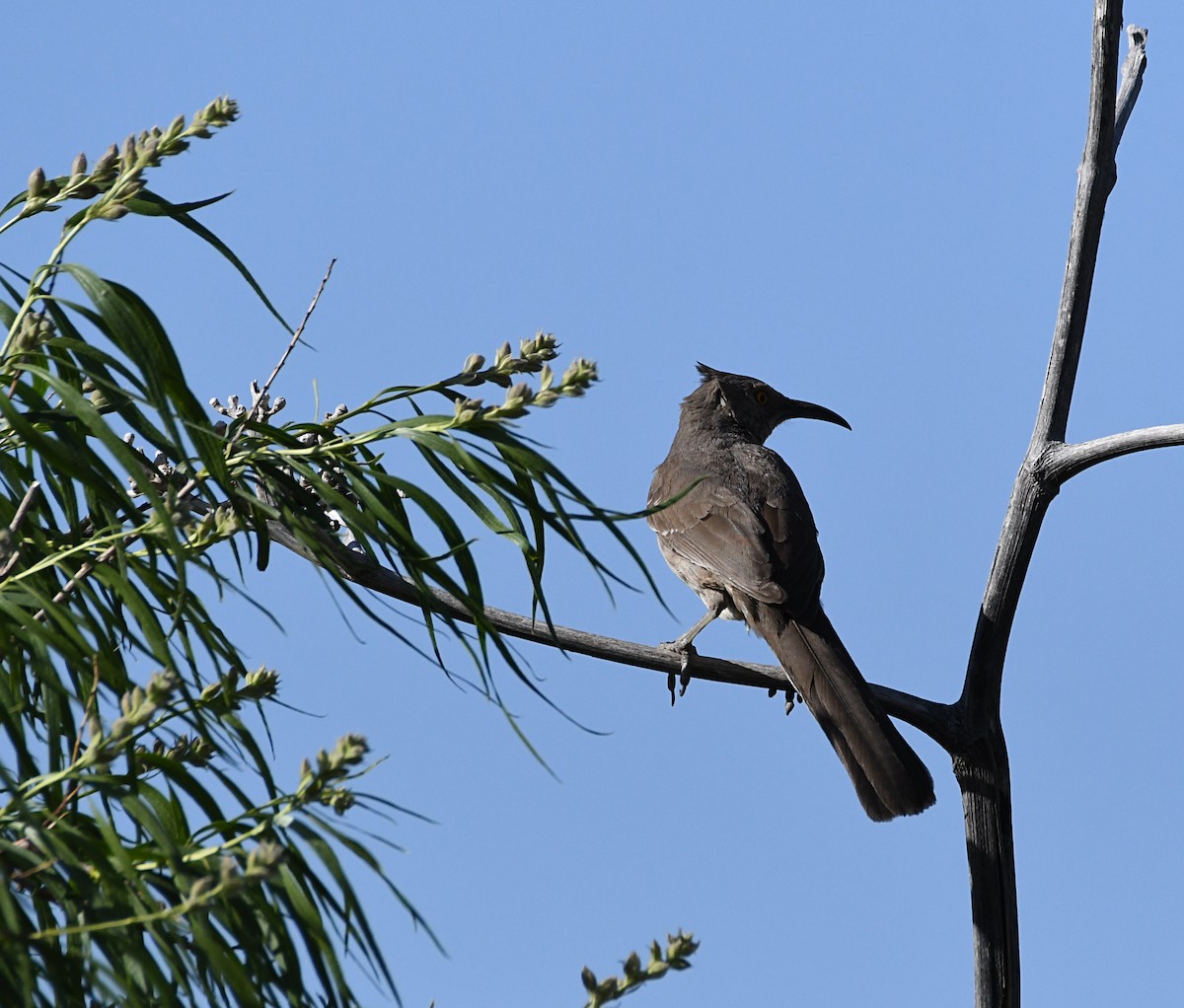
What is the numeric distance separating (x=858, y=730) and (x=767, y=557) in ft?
3.48

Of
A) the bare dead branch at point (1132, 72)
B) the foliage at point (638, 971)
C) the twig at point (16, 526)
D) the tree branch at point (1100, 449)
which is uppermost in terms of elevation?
the bare dead branch at point (1132, 72)

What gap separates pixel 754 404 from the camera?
708cm

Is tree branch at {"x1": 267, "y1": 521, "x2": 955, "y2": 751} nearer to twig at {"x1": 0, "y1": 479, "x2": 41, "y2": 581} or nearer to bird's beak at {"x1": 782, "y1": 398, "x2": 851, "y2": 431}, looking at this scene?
twig at {"x1": 0, "y1": 479, "x2": 41, "y2": 581}

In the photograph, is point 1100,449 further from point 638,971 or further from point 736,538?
point 638,971

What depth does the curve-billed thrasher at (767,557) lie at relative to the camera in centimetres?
461

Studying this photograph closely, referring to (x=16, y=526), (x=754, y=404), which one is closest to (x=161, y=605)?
(x=16, y=526)

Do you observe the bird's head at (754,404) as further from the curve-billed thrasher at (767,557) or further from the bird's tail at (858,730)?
the bird's tail at (858,730)

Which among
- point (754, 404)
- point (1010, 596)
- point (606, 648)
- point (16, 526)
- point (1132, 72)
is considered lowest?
point (16, 526)

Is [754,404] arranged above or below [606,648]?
above

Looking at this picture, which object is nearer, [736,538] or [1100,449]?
[1100,449]

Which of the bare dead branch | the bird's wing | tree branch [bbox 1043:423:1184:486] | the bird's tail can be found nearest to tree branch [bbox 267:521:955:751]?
the bird's tail

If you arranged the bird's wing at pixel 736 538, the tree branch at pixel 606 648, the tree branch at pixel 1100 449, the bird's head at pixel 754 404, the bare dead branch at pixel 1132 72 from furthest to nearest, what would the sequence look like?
the bird's head at pixel 754 404, the bird's wing at pixel 736 538, the bare dead branch at pixel 1132 72, the tree branch at pixel 1100 449, the tree branch at pixel 606 648

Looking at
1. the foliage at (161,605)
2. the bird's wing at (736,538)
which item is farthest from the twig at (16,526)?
the bird's wing at (736,538)

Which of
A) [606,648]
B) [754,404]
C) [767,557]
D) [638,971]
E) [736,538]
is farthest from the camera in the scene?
[754,404]
